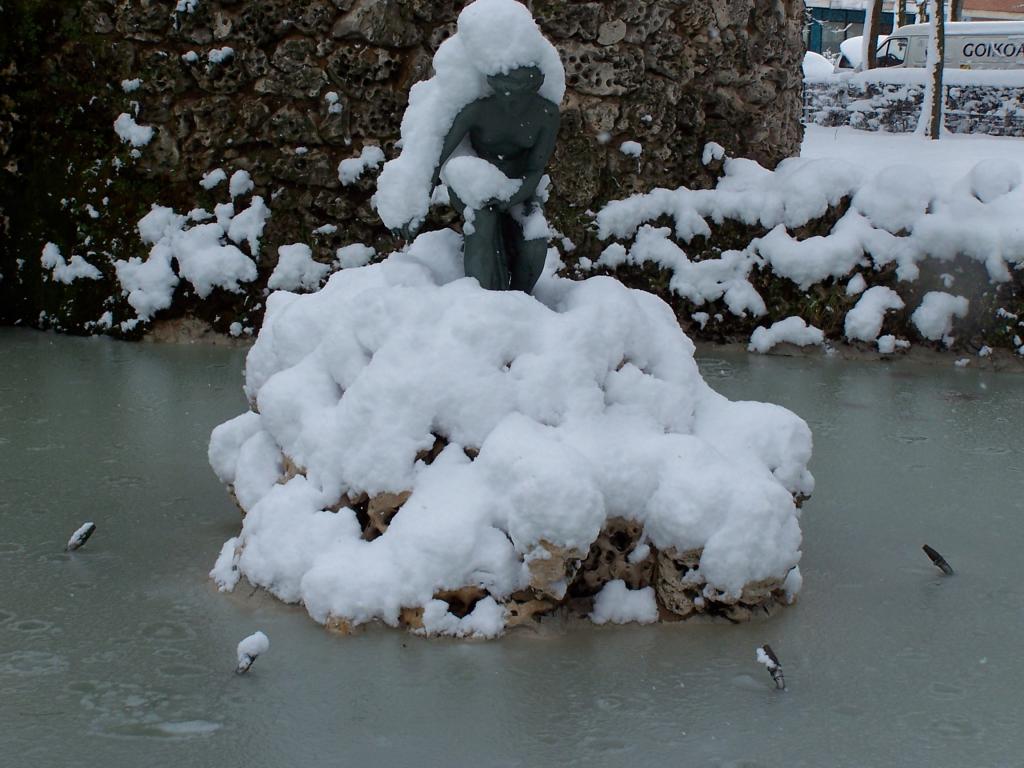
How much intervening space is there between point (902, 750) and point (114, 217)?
688 centimetres

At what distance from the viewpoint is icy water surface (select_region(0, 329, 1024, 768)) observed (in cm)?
299

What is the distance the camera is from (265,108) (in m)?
8.23

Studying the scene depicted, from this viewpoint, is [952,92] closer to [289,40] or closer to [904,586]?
[289,40]

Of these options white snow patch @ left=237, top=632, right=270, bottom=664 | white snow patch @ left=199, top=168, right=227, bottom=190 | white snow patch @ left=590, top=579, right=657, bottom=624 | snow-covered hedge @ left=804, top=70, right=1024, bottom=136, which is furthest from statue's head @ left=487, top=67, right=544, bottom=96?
snow-covered hedge @ left=804, top=70, right=1024, bottom=136

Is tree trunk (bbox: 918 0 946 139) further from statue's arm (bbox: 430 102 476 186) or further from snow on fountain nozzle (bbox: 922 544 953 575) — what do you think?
statue's arm (bbox: 430 102 476 186)

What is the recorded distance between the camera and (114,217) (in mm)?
8359

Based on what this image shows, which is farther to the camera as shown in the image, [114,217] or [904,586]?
[114,217]

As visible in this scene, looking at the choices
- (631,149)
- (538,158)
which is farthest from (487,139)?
(631,149)

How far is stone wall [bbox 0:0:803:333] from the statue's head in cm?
423

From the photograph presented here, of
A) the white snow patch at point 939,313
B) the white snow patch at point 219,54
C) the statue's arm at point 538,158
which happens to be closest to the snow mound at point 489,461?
the statue's arm at point 538,158

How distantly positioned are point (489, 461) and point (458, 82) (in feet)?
4.52

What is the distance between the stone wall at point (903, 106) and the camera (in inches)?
563

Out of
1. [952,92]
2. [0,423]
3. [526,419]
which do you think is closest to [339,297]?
[526,419]

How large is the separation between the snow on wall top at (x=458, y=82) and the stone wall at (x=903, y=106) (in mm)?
11626
